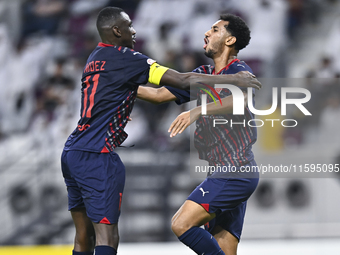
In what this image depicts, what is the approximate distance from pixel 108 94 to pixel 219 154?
2.76 feet

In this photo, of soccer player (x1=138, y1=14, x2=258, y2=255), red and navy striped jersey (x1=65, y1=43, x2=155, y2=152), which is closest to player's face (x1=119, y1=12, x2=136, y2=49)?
red and navy striped jersey (x1=65, y1=43, x2=155, y2=152)

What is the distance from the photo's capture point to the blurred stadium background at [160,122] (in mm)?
6203

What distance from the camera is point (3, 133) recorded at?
736 centimetres

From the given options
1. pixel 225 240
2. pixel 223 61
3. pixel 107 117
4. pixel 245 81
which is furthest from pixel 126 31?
pixel 225 240

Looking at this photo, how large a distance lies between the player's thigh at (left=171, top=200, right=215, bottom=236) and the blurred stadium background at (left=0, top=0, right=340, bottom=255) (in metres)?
2.46

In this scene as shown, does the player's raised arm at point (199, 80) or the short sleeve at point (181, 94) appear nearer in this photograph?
the player's raised arm at point (199, 80)

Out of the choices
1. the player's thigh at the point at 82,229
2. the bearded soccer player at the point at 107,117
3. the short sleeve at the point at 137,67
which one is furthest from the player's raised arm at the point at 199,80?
the player's thigh at the point at 82,229

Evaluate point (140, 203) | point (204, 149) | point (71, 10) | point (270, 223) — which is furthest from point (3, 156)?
point (204, 149)

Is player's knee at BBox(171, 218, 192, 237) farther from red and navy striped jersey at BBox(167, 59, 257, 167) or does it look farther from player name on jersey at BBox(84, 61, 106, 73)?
player name on jersey at BBox(84, 61, 106, 73)

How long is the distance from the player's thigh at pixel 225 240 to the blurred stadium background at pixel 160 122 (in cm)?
200

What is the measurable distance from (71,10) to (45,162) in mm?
3063

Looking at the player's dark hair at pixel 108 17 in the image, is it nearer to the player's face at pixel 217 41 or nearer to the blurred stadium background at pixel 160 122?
the player's face at pixel 217 41

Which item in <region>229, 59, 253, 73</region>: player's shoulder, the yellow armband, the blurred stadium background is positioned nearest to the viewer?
the yellow armband

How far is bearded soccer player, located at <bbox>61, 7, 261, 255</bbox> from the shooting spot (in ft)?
9.78
